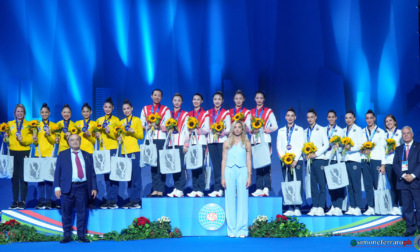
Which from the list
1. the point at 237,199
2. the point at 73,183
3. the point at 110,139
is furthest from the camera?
the point at 110,139

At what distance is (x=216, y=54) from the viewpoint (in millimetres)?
8867

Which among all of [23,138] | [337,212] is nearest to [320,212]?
[337,212]

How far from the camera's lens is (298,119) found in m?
8.80

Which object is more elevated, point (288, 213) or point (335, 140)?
point (335, 140)

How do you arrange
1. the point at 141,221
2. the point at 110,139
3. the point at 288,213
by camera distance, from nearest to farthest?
the point at 141,221 → the point at 288,213 → the point at 110,139

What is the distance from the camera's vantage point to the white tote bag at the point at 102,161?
730 cm

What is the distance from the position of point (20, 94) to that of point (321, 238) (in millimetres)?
5470

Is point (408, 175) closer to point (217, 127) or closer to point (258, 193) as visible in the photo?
point (258, 193)

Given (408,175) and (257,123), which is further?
(257,123)

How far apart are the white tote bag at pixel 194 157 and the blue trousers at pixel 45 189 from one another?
82.7 inches

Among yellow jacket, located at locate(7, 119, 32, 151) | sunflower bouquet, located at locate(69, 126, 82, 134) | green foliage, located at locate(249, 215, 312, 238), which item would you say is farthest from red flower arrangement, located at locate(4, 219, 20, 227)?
green foliage, located at locate(249, 215, 312, 238)

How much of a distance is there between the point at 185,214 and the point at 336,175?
212cm

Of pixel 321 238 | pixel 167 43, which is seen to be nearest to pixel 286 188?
pixel 321 238

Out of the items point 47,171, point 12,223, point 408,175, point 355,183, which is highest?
point 47,171
